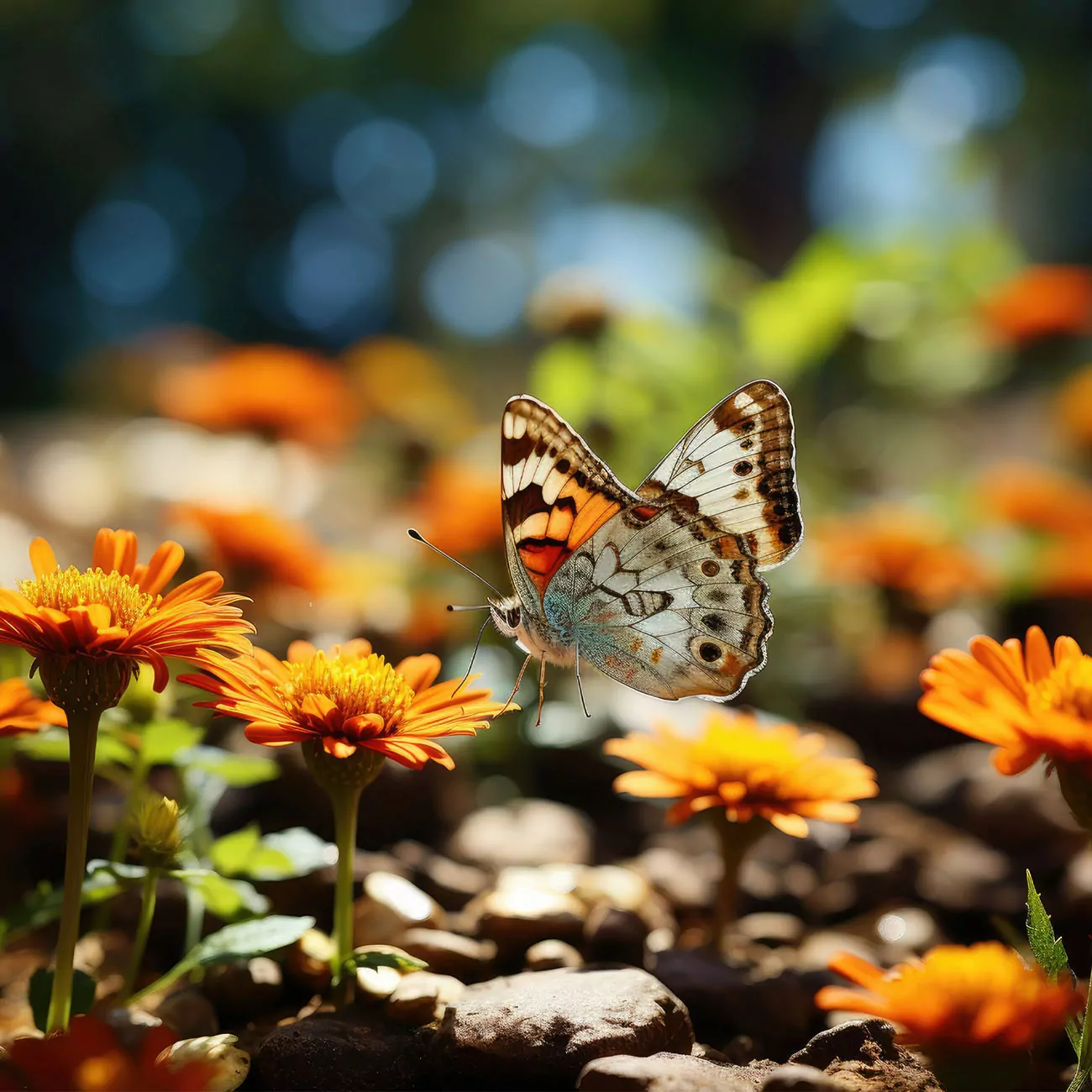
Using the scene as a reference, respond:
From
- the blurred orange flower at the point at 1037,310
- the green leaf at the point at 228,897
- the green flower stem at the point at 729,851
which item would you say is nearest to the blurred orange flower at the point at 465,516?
the green flower stem at the point at 729,851

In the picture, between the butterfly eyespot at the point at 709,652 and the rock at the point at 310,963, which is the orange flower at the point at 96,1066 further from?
the butterfly eyespot at the point at 709,652

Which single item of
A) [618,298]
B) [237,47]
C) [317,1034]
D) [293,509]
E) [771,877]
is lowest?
[771,877]

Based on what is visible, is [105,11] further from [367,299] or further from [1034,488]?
[1034,488]

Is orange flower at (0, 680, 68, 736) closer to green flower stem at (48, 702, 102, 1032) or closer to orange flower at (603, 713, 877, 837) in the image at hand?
green flower stem at (48, 702, 102, 1032)

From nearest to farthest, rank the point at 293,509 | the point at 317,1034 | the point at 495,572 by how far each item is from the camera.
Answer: the point at 317,1034, the point at 495,572, the point at 293,509

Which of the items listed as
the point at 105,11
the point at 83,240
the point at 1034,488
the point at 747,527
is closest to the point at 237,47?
the point at 105,11

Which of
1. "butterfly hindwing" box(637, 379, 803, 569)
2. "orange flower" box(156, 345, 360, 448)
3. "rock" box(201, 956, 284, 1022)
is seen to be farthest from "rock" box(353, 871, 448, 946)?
"orange flower" box(156, 345, 360, 448)
